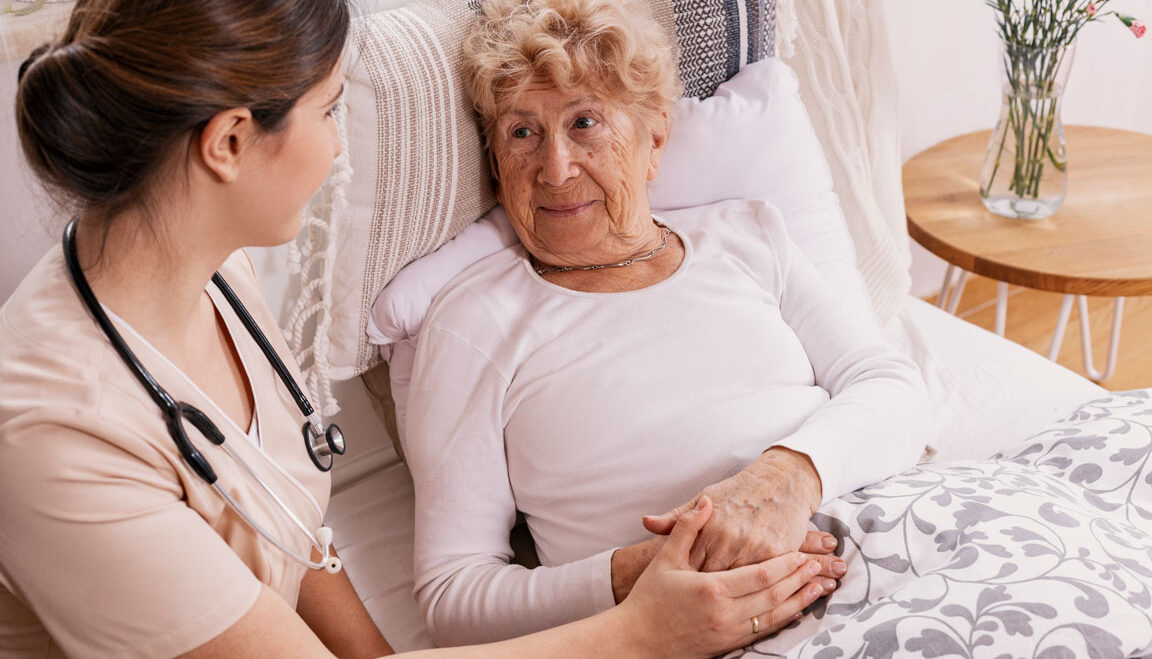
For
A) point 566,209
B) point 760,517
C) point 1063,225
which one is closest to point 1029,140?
point 1063,225

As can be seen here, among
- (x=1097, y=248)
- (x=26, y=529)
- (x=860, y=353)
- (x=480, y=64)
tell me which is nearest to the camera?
(x=26, y=529)

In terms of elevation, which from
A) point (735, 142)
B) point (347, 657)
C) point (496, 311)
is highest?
Answer: point (735, 142)

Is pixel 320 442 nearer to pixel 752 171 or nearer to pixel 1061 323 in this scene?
pixel 752 171

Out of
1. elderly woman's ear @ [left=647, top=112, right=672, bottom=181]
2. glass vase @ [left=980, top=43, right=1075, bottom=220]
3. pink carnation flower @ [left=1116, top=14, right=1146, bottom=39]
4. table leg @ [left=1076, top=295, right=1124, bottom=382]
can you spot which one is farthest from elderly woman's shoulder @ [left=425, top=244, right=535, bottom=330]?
table leg @ [left=1076, top=295, right=1124, bottom=382]

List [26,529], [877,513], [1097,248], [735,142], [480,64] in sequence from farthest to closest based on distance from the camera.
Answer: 1. [1097,248]
2. [735,142]
3. [480,64]
4. [877,513]
5. [26,529]

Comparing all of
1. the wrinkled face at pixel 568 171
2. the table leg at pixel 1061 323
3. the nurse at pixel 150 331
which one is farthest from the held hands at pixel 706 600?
the table leg at pixel 1061 323

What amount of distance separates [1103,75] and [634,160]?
6.95 feet

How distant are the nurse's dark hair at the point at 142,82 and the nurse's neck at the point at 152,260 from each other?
0.03m

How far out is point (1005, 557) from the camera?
109 cm

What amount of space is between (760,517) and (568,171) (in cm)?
55

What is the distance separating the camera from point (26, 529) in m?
0.84

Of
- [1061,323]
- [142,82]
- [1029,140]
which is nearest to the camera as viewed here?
[142,82]

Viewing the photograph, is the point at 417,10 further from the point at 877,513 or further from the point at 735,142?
the point at 877,513

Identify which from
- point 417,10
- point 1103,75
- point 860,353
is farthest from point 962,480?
point 1103,75
